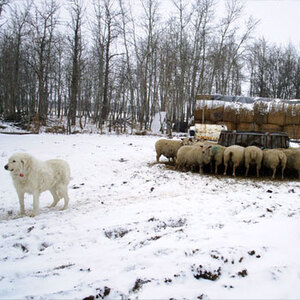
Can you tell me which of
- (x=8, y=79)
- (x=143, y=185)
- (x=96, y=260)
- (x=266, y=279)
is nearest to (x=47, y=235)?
(x=96, y=260)

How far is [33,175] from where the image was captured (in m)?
4.82

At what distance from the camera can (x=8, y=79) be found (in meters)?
27.9

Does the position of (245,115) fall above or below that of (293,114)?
below

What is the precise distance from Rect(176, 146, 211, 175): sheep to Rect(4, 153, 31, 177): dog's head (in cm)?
599

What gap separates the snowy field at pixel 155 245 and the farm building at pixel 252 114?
1117 centimetres

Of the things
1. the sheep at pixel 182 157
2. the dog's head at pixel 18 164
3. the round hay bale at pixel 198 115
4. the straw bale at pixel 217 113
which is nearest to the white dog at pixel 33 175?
the dog's head at pixel 18 164

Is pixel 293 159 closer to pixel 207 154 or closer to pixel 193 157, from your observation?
pixel 207 154

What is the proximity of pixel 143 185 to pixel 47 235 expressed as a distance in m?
3.68

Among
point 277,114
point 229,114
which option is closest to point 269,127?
point 277,114

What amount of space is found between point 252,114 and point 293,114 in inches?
108

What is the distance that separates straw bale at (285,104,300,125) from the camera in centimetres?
1645

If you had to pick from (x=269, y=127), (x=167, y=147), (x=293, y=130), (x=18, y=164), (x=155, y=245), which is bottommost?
(x=155, y=245)

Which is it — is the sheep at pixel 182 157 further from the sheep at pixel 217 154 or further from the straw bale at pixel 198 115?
the straw bale at pixel 198 115

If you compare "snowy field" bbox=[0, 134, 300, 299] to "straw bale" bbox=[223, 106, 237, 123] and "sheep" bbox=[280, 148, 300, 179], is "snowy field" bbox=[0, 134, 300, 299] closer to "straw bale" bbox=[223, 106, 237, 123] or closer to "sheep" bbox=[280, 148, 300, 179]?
"sheep" bbox=[280, 148, 300, 179]
